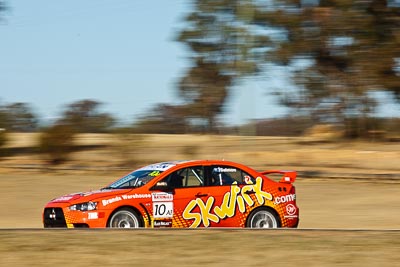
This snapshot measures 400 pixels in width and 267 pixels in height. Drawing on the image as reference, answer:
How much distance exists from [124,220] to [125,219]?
24mm

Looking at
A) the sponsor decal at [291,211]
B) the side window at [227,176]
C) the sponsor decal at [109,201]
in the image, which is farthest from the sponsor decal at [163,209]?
the sponsor decal at [291,211]

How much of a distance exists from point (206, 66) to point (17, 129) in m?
12.5

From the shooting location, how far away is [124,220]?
48.9ft

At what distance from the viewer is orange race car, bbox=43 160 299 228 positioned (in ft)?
48.7

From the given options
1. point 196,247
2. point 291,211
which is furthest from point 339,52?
point 196,247

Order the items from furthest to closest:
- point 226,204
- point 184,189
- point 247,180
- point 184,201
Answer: point 247,180 → point 226,204 → point 184,189 → point 184,201

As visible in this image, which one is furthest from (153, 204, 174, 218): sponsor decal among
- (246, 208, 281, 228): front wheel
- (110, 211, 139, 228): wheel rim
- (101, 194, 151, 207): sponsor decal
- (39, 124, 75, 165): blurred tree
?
(39, 124, 75, 165): blurred tree

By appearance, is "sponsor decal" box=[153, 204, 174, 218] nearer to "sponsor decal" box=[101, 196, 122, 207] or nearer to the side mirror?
the side mirror

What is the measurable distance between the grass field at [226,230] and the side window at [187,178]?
2.62 m

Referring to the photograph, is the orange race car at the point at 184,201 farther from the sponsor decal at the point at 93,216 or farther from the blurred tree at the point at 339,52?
the blurred tree at the point at 339,52

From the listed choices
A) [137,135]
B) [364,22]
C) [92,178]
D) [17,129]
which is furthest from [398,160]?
[17,129]

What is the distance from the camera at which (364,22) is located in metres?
43.2

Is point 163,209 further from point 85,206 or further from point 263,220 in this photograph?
point 263,220

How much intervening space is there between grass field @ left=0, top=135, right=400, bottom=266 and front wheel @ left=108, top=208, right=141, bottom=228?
6.40ft
